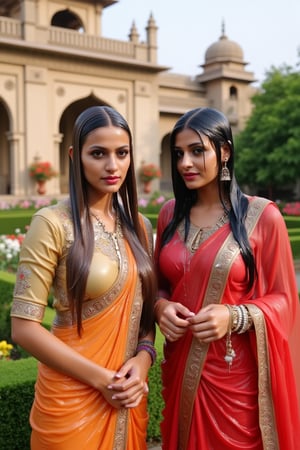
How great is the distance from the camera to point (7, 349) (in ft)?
13.8

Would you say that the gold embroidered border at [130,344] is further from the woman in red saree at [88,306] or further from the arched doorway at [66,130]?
the arched doorway at [66,130]

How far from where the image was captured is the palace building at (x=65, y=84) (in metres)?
17.3

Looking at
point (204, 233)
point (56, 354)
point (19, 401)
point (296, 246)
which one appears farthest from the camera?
point (296, 246)

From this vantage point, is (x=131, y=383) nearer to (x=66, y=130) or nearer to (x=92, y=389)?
(x=92, y=389)

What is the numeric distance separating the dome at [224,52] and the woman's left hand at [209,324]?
2534cm

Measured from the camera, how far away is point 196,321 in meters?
1.69

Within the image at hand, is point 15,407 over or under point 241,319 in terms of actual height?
under

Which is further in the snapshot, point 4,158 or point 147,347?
point 4,158

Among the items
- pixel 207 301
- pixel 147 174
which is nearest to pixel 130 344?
pixel 207 301

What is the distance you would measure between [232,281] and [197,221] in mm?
280

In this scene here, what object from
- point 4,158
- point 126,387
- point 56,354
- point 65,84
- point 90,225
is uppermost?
point 65,84

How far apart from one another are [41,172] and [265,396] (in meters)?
16.2

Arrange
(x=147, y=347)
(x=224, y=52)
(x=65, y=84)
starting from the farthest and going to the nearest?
1. (x=224, y=52)
2. (x=65, y=84)
3. (x=147, y=347)

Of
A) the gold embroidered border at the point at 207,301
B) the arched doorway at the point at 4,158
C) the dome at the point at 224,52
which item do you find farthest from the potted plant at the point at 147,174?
the gold embroidered border at the point at 207,301
